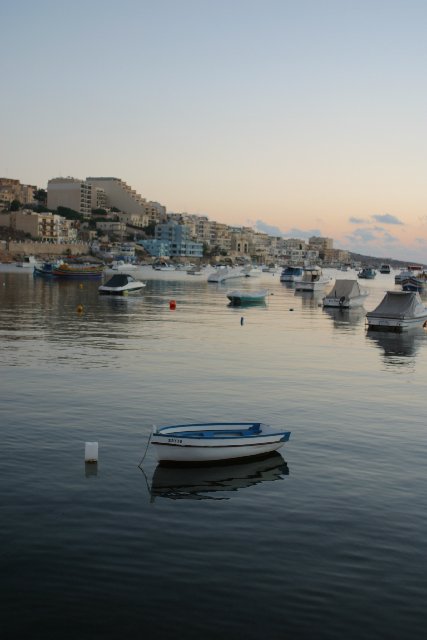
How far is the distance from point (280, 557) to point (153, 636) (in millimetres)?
A: 3957

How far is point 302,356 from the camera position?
4456 cm

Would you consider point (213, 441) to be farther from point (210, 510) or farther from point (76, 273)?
point (76, 273)

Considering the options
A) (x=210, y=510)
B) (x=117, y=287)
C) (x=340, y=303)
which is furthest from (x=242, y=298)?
(x=210, y=510)

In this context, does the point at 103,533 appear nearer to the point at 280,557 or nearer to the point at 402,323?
the point at 280,557

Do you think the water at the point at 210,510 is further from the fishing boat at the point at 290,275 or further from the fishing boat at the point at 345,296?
the fishing boat at the point at 290,275

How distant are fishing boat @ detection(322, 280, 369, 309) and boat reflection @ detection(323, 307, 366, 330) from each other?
62 cm

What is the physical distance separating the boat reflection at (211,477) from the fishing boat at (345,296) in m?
64.4

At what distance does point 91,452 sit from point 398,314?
46649 mm

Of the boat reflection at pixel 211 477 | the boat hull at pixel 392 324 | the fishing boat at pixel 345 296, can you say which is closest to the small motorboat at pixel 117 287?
the fishing boat at pixel 345 296

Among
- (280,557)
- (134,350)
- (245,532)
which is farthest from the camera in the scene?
(134,350)

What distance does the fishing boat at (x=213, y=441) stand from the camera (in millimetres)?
19516

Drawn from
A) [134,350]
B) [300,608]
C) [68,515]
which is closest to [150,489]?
[68,515]

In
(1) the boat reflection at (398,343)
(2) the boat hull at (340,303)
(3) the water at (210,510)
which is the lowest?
(1) the boat reflection at (398,343)

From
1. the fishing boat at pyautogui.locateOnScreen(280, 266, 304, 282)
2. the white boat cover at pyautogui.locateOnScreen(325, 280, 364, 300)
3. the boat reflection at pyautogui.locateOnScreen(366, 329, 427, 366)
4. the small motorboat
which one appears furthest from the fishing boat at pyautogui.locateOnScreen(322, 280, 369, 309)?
the fishing boat at pyautogui.locateOnScreen(280, 266, 304, 282)
